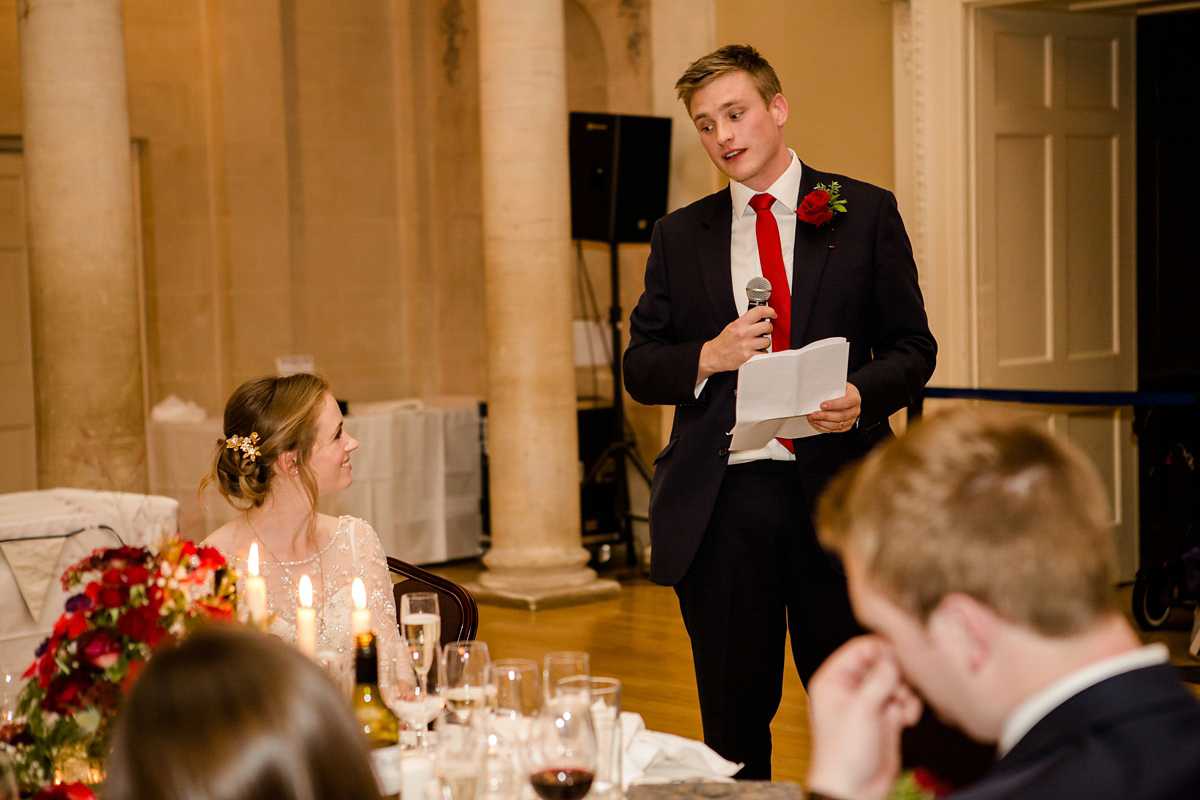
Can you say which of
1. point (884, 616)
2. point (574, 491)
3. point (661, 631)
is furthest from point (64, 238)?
point (884, 616)

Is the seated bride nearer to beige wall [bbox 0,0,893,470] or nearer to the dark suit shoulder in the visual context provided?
the dark suit shoulder

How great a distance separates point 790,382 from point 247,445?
1.28 meters

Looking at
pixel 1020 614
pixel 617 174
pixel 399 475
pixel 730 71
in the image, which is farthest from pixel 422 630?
pixel 399 475

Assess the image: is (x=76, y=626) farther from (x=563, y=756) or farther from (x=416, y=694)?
(x=563, y=756)

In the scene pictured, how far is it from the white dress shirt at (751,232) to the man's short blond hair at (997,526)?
1636mm

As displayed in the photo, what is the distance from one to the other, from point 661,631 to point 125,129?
3.34 meters

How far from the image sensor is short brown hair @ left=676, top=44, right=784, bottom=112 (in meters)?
2.86

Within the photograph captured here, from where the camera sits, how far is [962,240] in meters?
6.37

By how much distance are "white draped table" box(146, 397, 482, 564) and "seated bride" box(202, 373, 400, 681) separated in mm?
3971

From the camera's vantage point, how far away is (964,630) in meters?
1.22

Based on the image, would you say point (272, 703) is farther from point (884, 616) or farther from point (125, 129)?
point (125, 129)

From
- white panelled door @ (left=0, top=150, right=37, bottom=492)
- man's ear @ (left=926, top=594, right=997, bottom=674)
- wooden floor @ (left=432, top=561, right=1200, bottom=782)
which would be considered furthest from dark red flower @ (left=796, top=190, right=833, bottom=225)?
white panelled door @ (left=0, top=150, right=37, bottom=492)

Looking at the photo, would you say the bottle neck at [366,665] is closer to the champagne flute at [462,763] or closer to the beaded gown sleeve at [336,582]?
the champagne flute at [462,763]

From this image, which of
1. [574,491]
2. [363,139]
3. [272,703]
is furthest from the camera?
[363,139]
